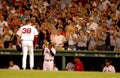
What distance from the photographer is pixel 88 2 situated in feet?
63.1

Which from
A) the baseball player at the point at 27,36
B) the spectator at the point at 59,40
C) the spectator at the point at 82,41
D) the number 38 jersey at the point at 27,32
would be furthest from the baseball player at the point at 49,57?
the spectator at the point at 82,41

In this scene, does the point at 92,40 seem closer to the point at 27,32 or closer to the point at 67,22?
the point at 67,22

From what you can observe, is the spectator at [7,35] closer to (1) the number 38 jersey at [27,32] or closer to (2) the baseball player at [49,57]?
(1) the number 38 jersey at [27,32]

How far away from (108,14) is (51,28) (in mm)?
2961

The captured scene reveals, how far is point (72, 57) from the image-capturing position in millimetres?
17625

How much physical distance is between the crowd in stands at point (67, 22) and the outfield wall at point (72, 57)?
0.30 m

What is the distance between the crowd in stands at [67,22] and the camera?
16562 millimetres

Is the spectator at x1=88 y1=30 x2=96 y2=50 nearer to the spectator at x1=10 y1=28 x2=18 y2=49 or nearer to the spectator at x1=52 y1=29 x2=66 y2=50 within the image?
the spectator at x1=52 y1=29 x2=66 y2=50

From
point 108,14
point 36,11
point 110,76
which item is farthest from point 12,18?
point 110,76

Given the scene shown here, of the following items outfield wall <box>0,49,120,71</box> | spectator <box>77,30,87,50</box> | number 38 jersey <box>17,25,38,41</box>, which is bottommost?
outfield wall <box>0,49,120,71</box>

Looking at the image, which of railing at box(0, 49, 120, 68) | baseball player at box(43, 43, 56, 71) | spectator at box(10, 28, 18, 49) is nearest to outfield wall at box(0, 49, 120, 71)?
railing at box(0, 49, 120, 68)

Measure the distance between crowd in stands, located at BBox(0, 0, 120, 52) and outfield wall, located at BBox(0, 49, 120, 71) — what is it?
302 mm

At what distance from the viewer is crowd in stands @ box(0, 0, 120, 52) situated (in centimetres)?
1656

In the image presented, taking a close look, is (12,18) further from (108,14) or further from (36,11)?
(108,14)
